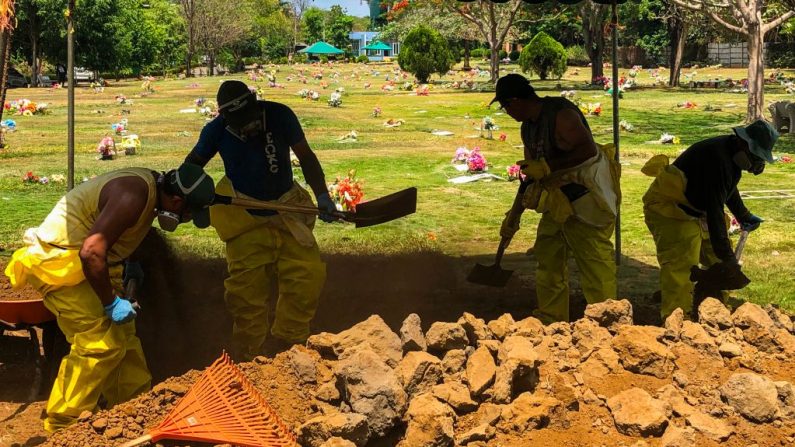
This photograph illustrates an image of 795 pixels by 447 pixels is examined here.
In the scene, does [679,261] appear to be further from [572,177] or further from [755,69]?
[755,69]

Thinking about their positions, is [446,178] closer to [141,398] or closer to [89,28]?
[141,398]

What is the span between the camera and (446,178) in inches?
450

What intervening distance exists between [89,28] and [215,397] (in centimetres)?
3425

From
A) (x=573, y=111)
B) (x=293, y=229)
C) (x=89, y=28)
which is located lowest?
(x=293, y=229)

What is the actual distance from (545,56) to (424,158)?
797 inches

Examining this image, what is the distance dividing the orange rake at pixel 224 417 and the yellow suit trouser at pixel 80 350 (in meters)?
0.47

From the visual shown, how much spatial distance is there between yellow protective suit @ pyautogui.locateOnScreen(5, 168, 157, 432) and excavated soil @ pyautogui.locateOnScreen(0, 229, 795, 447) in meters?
0.27

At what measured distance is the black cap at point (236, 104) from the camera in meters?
4.33

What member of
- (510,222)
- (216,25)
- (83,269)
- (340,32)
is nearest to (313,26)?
(340,32)

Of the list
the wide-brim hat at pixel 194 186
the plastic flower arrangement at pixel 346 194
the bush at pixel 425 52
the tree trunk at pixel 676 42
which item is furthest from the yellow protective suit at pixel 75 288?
the bush at pixel 425 52

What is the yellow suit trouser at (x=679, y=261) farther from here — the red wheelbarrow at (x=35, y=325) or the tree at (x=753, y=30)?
the tree at (x=753, y=30)


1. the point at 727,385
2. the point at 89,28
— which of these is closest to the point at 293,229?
the point at 727,385

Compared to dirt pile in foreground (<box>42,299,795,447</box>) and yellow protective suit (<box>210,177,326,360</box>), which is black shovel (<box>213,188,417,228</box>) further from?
dirt pile in foreground (<box>42,299,795,447</box>)

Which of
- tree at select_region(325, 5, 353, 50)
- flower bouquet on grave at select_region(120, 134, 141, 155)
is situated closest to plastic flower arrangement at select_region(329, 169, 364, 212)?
flower bouquet on grave at select_region(120, 134, 141, 155)
